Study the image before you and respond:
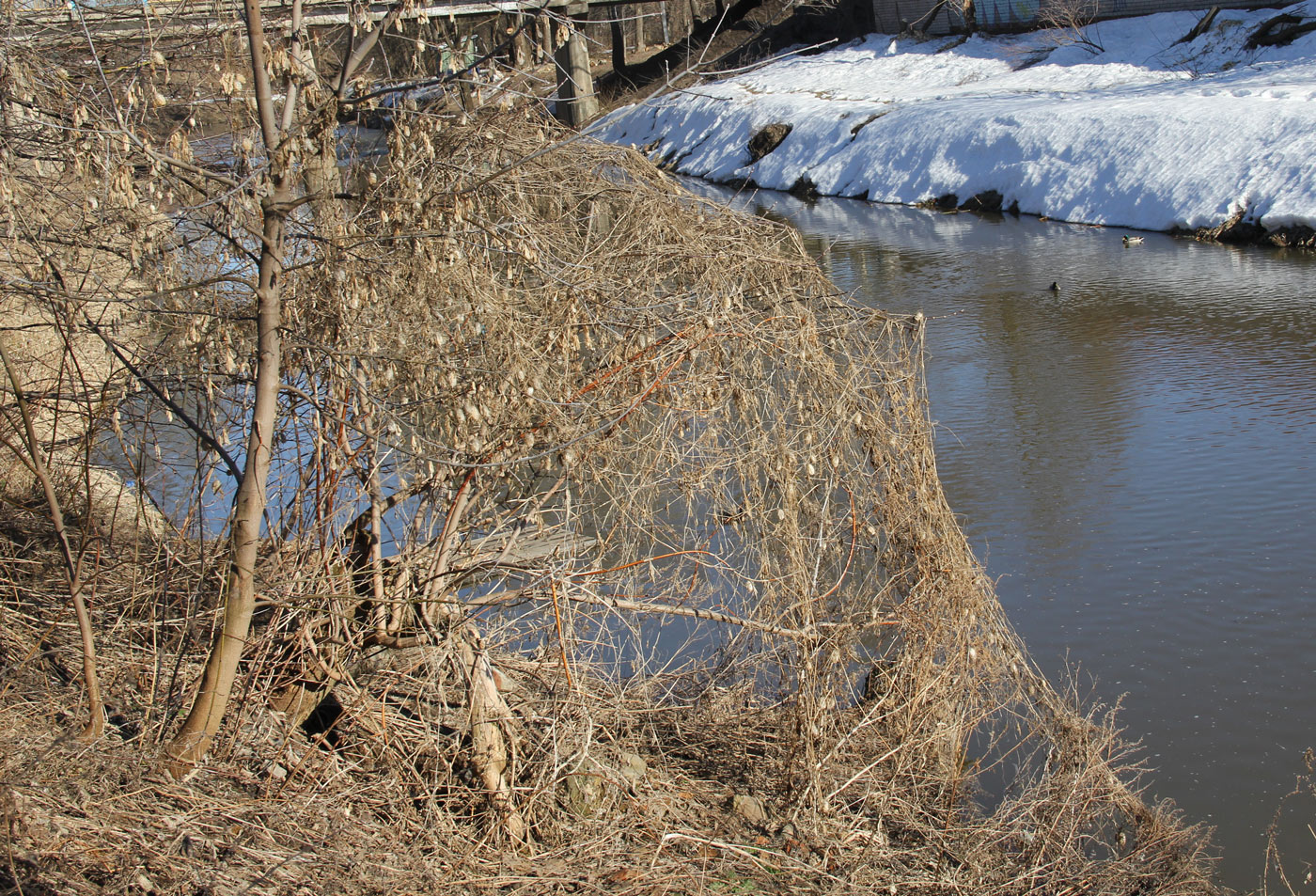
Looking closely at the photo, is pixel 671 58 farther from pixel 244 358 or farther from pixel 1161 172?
pixel 244 358

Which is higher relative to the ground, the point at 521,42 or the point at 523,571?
the point at 521,42

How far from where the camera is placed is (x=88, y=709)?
4715 mm

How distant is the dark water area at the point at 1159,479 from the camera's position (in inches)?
251

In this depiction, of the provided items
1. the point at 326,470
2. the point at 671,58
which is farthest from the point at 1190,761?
the point at 671,58

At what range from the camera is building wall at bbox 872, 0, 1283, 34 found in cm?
2871

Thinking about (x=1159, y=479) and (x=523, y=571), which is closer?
(x=523, y=571)

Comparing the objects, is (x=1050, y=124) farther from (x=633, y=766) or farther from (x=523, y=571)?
(x=523, y=571)

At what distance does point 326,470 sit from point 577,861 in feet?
6.77

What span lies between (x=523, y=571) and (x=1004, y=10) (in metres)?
32.8

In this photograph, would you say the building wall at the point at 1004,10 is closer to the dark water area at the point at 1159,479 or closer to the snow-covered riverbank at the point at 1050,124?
the snow-covered riverbank at the point at 1050,124

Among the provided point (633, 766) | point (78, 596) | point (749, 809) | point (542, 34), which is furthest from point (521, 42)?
point (749, 809)

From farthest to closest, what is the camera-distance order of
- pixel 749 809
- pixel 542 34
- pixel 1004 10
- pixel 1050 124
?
pixel 1004 10 → pixel 1050 124 → pixel 749 809 → pixel 542 34

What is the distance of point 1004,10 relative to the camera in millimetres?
32969

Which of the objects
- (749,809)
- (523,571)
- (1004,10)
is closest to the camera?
(523,571)
